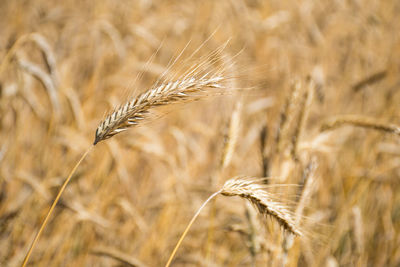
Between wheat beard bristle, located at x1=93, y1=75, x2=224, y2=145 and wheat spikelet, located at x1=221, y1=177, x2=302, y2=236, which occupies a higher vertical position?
wheat beard bristle, located at x1=93, y1=75, x2=224, y2=145

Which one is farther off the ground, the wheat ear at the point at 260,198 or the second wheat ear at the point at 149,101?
the second wheat ear at the point at 149,101

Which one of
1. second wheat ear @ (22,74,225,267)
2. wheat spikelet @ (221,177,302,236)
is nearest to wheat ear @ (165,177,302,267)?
wheat spikelet @ (221,177,302,236)

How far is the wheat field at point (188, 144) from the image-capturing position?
123 cm

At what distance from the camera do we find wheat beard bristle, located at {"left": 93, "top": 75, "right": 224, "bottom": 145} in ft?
2.68

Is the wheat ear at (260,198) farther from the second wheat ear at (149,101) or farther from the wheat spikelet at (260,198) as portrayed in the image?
the second wheat ear at (149,101)

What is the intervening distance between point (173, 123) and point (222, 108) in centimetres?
40

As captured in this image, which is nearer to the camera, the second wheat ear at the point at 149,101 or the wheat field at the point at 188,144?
the second wheat ear at the point at 149,101

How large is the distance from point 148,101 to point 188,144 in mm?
1561

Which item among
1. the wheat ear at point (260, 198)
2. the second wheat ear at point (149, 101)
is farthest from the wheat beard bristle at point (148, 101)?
the wheat ear at point (260, 198)

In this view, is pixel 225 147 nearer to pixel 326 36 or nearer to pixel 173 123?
pixel 173 123

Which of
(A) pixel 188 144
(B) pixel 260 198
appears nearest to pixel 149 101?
(B) pixel 260 198

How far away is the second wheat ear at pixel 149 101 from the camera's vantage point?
0.82m

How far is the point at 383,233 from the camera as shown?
2230 millimetres

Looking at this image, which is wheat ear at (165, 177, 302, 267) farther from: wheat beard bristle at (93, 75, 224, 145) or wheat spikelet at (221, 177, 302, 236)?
wheat beard bristle at (93, 75, 224, 145)
